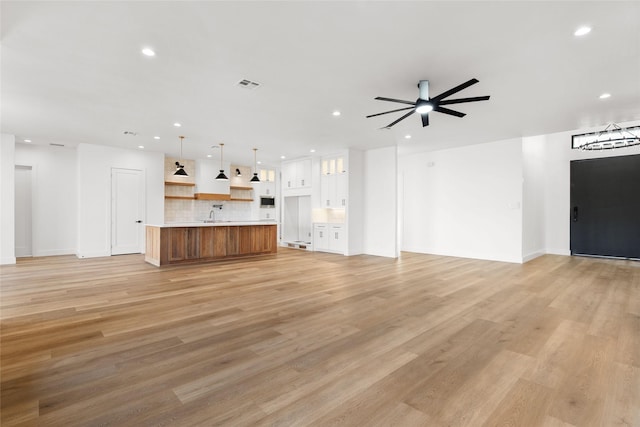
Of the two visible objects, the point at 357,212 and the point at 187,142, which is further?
the point at 357,212

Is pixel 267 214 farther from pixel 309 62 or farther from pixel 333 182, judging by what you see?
pixel 309 62

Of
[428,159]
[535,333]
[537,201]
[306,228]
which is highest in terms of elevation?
[428,159]

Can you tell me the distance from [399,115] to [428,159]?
152 inches

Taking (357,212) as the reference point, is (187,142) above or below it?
above

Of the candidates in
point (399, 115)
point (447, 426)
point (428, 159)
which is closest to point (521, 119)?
point (399, 115)

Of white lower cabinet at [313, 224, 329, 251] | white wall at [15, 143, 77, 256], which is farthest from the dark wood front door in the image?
white wall at [15, 143, 77, 256]

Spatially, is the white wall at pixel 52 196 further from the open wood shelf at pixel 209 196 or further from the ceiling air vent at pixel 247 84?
the ceiling air vent at pixel 247 84

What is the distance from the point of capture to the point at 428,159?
866 cm

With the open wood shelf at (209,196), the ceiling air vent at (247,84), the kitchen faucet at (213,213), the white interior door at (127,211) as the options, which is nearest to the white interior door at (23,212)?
the white interior door at (127,211)

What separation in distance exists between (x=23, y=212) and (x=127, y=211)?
243cm

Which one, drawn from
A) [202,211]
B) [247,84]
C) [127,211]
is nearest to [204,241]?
[127,211]

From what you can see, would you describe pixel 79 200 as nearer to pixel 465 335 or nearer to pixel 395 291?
pixel 395 291

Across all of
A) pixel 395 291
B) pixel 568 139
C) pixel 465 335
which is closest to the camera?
pixel 465 335

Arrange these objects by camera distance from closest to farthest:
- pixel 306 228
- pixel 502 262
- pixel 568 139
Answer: pixel 502 262 → pixel 568 139 → pixel 306 228
